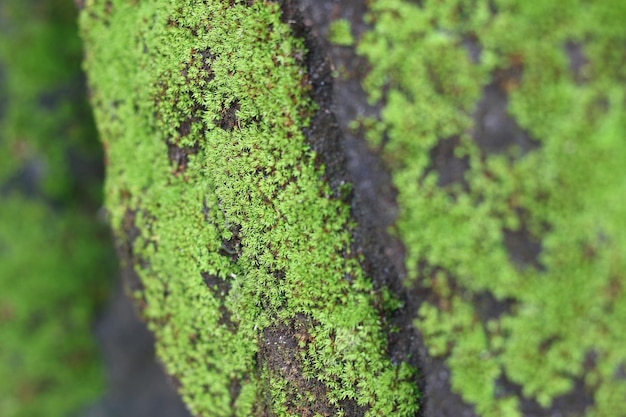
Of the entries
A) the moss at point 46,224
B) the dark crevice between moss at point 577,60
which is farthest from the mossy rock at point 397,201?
the moss at point 46,224

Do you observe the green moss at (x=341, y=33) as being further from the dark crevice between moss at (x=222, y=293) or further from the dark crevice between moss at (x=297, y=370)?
the dark crevice between moss at (x=222, y=293)

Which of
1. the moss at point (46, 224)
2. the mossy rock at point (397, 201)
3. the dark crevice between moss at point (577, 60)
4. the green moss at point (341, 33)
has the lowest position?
the moss at point (46, 224)

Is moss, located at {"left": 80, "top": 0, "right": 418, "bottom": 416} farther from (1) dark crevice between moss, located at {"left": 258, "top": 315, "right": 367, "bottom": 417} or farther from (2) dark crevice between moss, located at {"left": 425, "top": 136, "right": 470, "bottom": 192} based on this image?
(2) dark crevice between moss, located at {"left": 425, "top": 136, "right": 470, "bottom": 192}

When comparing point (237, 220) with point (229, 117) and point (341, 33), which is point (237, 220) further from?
point (341, 33)

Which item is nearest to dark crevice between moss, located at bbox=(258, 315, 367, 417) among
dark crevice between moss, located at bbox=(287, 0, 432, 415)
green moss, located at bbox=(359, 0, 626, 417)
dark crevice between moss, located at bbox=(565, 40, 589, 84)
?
dark crevice between moss, located at bbox=(287, 0, 432, 415)

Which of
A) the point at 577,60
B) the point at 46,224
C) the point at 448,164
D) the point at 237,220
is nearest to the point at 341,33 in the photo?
the point at 448,164

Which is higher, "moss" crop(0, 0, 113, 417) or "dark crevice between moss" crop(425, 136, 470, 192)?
"dark crevice between moss" crop(425, 136, 470, 192)
